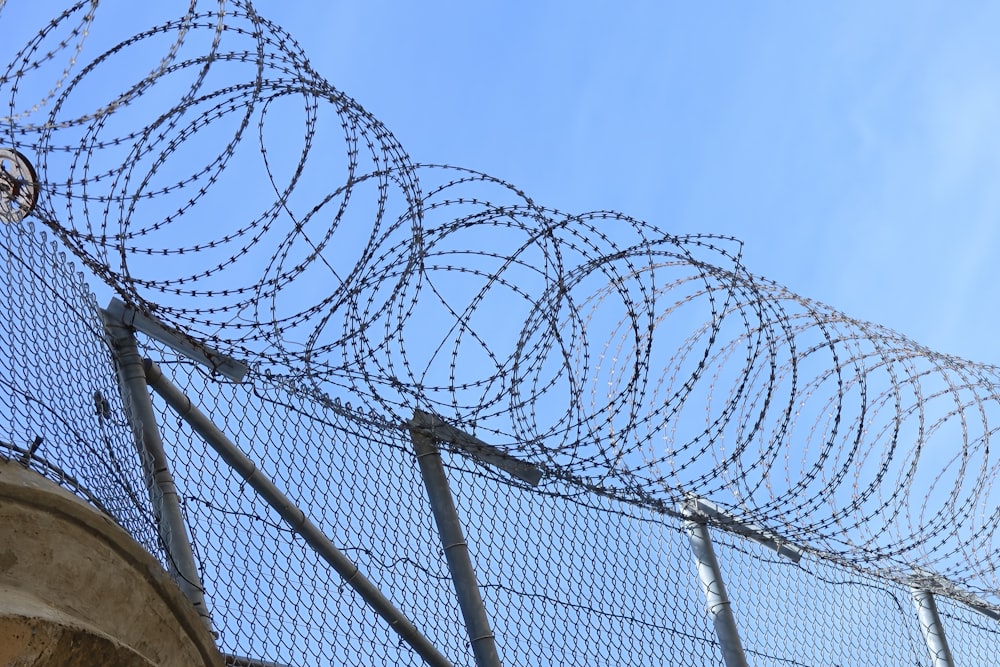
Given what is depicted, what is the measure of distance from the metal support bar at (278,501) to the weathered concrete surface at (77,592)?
102cm

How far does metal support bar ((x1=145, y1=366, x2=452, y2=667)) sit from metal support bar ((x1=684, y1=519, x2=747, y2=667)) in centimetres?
210

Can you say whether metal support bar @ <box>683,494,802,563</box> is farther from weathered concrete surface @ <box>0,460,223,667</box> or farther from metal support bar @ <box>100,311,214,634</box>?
weathered concrete surface @ <box>0,460,223,667</box>

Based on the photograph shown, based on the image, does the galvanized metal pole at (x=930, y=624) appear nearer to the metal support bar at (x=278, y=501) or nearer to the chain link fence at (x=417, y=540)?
the chain link fence at (x=417, y=540)

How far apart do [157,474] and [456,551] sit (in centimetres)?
142

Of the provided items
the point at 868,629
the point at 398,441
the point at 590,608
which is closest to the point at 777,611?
the point at 868,629

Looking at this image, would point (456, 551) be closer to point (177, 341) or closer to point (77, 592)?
point (177, 341)

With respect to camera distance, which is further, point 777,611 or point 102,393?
point 777,611

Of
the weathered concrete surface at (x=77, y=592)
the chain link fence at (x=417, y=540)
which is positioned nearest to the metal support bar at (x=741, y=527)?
the chain link fence at (x=417, y=540)

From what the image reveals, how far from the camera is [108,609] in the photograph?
3.68 metres

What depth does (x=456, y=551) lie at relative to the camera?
220 inches

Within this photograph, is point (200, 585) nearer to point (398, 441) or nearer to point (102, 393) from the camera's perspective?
point (102, 393)

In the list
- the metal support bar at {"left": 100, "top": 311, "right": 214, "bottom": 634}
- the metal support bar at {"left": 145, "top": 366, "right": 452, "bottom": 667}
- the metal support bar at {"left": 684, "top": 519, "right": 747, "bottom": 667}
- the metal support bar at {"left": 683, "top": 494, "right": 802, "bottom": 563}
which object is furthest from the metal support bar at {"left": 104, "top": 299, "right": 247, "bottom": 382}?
the metal support bar at {"left": 684, "top": 519, "right": 747, "bottom": 667}

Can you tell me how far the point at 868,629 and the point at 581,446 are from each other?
3098 millimetres

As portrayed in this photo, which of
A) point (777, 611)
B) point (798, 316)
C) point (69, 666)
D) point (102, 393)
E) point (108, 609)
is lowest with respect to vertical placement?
point (69, 666)
